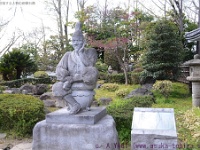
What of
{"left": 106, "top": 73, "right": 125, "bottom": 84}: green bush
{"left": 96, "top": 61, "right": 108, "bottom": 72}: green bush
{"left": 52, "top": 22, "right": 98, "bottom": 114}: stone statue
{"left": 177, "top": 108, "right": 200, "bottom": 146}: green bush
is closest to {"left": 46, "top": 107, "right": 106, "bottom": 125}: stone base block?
{"left": 52, "top": 22, "right": 98, "bottom": 114}: stone statue

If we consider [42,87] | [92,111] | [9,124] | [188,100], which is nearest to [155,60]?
[188,100]

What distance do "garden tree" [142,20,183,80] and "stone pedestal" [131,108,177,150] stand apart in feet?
28.3

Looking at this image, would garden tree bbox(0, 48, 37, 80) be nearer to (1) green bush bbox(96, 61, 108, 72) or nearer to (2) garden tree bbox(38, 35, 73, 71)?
(2) garden tree bbox(38, 35, 73, 71)

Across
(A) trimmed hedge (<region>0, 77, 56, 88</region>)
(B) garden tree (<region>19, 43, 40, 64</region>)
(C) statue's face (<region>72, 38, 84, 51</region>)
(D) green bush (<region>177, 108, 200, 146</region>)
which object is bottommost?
(D) green bush (<region>177, 108, 200, 146</region>)

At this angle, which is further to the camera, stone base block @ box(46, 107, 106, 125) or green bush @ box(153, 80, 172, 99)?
green bush @ box(153, 80, 172, 99)

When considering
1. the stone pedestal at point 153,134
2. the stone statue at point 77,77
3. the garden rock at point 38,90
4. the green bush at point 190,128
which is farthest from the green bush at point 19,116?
the garden rock at point 38,90

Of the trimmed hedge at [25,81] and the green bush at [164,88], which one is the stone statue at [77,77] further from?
the trimmed hedge at [25,81]

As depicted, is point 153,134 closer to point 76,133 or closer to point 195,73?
point 76,133

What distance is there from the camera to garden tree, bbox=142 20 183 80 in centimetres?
1186

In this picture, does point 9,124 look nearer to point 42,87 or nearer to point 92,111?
point 92,111

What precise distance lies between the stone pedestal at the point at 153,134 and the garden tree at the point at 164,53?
863cm

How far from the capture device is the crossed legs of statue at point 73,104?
149 inches

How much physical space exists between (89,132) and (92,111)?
430 mm

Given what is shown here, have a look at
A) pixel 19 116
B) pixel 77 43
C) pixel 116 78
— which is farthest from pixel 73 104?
pixel 116 78
